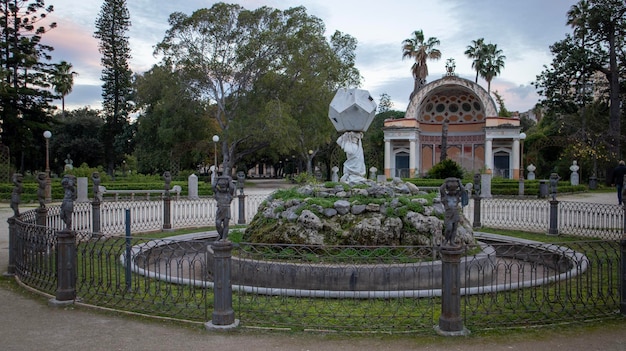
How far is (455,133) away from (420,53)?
11292 mm

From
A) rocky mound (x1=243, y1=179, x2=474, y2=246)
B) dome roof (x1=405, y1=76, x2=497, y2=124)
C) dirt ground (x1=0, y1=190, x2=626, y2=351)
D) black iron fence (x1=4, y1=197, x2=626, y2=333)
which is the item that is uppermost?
dome roof (x1=405, y1=76, x2=497, y2=124)

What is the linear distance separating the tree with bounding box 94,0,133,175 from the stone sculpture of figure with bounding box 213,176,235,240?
4437 centimetres

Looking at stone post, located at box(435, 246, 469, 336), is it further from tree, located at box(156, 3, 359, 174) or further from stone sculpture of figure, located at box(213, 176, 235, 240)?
tree, located at box(156, 3, 359, 174)

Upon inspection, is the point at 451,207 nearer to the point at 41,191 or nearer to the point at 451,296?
the point at 451,296

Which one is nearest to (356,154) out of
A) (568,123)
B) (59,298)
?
(59,298)

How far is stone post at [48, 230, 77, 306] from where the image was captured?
690 centimetres

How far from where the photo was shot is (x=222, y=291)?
5906 millimetres

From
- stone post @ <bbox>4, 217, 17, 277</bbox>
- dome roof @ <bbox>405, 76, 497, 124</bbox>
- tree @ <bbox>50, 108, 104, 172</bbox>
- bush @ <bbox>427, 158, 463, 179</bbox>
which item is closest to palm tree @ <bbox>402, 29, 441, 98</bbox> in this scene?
dome roof @ <bbox>405, 76, 497, 124</bbox>

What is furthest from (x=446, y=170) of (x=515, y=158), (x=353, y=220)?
(x=353, y=220)

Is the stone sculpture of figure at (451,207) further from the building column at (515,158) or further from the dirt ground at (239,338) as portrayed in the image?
the building column at (515,158)

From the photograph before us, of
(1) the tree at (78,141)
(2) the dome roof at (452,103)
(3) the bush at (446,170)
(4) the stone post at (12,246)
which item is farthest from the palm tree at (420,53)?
(4) the stone post at (12,246)

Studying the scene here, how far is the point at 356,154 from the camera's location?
1117cm

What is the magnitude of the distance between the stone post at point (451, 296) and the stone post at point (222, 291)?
8.22 ft

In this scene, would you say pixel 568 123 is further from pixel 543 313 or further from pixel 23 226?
pixel 23 226
